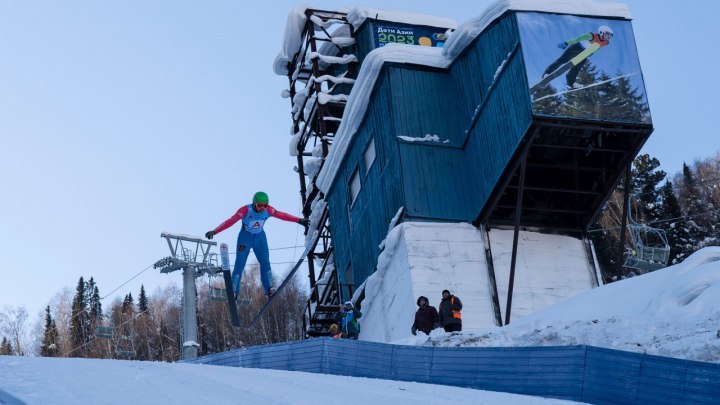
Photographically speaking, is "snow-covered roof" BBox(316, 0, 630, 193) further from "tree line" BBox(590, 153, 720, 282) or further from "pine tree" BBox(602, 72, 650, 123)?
"tree line" BBox(590, 153, 720, 282)

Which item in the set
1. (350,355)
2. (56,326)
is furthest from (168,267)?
(56,326)

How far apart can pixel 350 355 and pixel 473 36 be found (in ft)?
40.4

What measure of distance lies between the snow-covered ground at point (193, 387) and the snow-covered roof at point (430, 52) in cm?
1245

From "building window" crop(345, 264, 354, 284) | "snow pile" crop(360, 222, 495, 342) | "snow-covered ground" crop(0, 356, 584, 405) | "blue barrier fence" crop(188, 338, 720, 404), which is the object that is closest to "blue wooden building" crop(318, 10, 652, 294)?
"snow pile" crop(360, 222, 495, 342)

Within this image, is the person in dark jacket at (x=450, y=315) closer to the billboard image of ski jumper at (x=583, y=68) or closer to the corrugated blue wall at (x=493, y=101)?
the corrugated blue wall at (x=493, y=101)

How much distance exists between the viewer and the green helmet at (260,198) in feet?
66.5

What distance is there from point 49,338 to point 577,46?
4919cm

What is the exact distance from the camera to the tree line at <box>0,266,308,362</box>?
188 feet

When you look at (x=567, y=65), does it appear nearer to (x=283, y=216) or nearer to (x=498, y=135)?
(x=498, y=135)

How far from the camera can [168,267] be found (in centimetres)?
2928

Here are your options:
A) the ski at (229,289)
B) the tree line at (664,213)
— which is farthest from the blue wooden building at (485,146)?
the tree line at (664,213)

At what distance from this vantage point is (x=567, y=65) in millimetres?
21750

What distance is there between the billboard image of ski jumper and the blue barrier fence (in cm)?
871

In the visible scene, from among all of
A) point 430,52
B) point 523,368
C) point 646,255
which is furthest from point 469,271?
point 523,368
